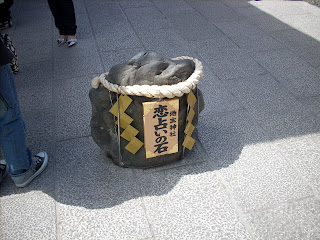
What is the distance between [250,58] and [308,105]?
3.65ft

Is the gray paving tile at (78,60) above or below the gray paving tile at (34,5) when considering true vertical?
below

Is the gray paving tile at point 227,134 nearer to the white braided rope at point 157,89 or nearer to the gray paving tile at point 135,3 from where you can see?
the white braided rope at point 157,89

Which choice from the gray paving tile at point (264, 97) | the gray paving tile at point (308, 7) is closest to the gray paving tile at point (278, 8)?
the gray paving tile at point (308, 7)

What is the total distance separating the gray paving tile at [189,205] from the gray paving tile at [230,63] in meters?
1.61

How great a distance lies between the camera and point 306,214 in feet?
6.18

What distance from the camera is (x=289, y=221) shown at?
72.7 inches

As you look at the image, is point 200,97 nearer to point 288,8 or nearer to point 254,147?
point 254,147

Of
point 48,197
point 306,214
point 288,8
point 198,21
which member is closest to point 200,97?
point 306,214

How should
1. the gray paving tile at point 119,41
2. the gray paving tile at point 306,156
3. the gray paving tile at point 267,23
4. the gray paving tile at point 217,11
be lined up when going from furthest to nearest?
the gray paving tile at point 217,11, the gray paving tile at point 267,23, the gray paving tile at point 119,41, the gray paving tile at point 306,156

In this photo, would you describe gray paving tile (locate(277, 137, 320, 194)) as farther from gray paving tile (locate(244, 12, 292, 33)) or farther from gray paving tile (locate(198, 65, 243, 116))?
gray paving tile (locate(244, 12, 292, 33))

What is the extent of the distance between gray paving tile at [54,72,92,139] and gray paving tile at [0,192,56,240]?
68 cm

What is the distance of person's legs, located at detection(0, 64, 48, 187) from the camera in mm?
1770

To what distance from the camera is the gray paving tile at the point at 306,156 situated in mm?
2156

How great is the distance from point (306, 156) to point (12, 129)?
219 centimetres
